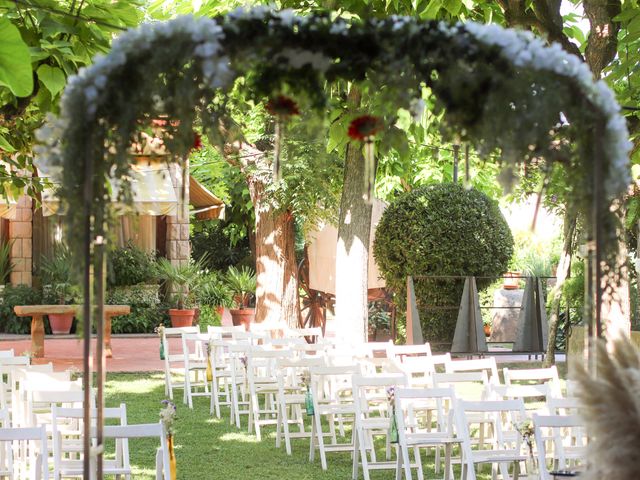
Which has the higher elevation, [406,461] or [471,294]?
[471,294]

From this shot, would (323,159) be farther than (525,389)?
No

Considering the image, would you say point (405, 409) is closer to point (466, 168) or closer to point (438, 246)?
point (466, 168)

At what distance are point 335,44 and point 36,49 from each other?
1.73 m

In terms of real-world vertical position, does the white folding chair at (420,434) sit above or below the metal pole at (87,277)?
below

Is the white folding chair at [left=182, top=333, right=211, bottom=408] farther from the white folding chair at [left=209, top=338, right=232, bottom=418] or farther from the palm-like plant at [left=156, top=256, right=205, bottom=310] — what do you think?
the palm-like plant at [left=156, top=256, right=205, bottom=310]

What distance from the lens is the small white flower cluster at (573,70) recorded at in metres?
3.60

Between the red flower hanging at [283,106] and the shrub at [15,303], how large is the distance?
666 inches

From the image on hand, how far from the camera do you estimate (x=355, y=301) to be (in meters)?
12.3

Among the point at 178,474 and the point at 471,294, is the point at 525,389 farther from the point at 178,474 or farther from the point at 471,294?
the point at 471,294

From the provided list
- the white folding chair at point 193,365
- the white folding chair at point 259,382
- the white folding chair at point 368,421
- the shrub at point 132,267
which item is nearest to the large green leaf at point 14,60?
the white folding chair at point 368,421

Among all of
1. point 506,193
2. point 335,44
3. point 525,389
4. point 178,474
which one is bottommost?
point 178,474

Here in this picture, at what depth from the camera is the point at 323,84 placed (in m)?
3.71

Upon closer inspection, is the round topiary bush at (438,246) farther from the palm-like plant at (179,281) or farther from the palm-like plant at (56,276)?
the palm-like plant at (56,276)

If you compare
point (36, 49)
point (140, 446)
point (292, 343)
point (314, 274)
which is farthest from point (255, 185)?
point (36, 49)
